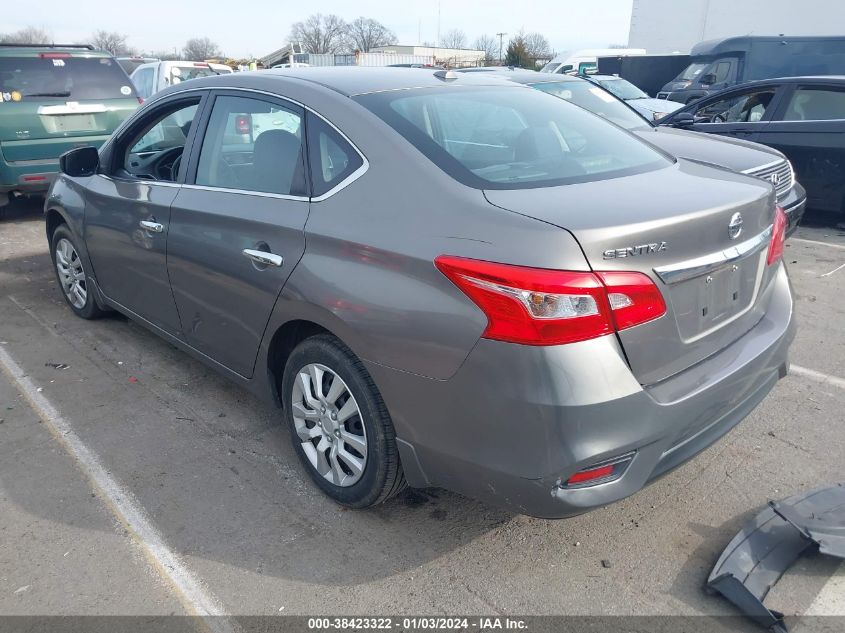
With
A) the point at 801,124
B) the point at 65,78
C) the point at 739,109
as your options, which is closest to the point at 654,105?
the point at 739,109

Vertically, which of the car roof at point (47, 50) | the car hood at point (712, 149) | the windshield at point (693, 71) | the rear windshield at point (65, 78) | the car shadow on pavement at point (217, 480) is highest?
the car roof at point (47, 50)

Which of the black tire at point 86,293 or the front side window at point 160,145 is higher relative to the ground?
the front side window at point 160,145

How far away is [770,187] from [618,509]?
148 cm

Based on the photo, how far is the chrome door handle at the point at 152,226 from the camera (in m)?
3.67

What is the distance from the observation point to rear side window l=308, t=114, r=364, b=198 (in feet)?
9.00

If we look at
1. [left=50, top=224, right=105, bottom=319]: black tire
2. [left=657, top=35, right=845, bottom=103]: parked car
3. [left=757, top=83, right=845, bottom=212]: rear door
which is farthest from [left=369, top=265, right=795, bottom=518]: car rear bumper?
[left=657, top=35, right=845, bottom=103]: parked car

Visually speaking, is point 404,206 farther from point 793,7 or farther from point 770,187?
point 793,7

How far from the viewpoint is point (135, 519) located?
292cm

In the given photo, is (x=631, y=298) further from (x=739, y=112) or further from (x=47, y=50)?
(x=47, y=50)

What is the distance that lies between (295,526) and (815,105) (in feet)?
24.2

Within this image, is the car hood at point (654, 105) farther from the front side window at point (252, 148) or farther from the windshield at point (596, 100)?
the front side window at point (252, 148)

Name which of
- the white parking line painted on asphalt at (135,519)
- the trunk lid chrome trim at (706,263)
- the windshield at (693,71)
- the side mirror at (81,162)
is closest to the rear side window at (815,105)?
the trunk lid chrome trim at (706,263)

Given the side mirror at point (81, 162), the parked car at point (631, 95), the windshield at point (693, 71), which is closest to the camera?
the side mirror at point (81, 162)

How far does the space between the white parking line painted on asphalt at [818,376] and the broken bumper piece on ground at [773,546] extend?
1.43 meters
